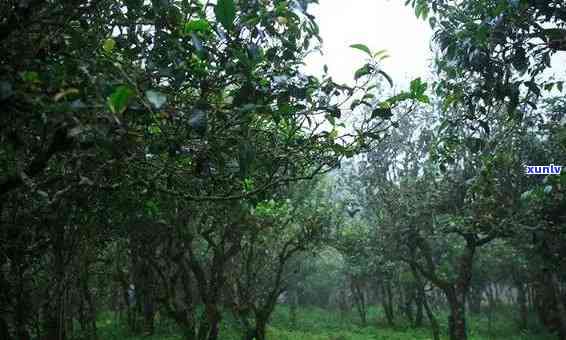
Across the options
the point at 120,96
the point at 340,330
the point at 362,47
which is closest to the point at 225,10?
the point at 120,96

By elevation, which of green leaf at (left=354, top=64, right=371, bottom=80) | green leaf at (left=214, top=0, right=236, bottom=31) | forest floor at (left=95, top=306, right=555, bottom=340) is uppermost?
green leaf at (left=354, top=64, right=371, bottom=80)

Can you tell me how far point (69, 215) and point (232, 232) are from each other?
6944mm

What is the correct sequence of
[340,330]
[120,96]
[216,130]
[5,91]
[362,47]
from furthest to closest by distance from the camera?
[340,330] → [216,130] → [362,47] → [5,91] → [120,96]

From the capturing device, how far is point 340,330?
2830cm

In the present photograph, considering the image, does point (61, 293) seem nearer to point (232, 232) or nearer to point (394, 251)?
point (232, 232)

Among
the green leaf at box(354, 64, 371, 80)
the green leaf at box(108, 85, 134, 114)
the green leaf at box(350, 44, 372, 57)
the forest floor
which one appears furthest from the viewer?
the forest floor

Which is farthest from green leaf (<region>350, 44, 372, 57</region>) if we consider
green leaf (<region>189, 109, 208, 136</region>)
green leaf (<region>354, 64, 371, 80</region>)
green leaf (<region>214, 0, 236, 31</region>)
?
green leaf (<region>189, 109, 208, 136</region>)

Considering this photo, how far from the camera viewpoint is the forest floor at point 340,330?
68.5ft

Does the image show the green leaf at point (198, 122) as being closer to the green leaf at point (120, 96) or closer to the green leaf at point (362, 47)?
the green leaf at point (120, 96)

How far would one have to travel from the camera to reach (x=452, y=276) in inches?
1035

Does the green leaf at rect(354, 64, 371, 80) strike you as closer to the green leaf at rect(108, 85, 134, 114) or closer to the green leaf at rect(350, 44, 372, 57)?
the green leaf at rect(350, 44, 372, 57)

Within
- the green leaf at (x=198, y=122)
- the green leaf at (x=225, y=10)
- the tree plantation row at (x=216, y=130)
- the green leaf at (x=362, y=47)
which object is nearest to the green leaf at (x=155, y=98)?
the tree plantation row at (x=216, y=130)

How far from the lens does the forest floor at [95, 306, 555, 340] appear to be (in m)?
20.9

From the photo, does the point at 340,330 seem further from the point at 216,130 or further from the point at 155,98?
the point at 155,98
